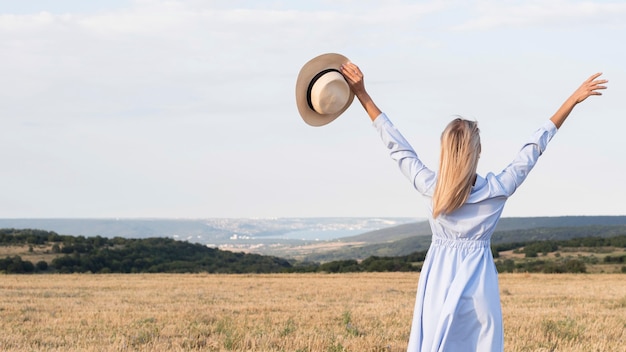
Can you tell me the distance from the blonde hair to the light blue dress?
0.59 feet

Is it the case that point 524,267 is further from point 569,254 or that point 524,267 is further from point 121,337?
point 121,337

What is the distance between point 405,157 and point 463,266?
2.62ft

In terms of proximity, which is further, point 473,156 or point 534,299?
point 534,299

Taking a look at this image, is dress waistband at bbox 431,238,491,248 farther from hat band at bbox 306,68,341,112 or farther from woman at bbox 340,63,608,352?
hat band at bbox 306,68,341,112

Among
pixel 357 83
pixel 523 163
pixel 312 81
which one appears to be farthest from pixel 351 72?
pixel 523 163

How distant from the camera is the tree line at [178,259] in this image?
47666mm

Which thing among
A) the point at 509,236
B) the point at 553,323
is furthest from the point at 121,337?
the point at 509,236

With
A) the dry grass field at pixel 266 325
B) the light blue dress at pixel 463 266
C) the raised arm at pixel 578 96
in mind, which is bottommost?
the dry grass field at pixel 266 325

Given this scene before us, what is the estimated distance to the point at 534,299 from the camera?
68.9 ft

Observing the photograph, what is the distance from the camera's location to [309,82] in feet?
18.6

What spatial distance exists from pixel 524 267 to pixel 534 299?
27.8 metres

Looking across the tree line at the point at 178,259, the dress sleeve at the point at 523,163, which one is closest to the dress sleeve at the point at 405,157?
the dress sleeve at the point at 523,163

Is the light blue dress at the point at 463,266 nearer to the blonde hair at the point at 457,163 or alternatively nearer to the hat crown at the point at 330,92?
the blonde hair at the point at 457,163

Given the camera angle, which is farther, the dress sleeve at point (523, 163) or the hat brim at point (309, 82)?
the hat brim at point (309, 82)
